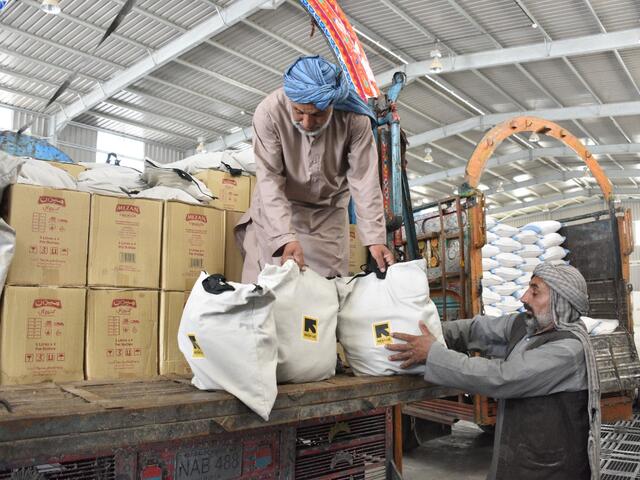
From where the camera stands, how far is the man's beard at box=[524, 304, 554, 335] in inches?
103

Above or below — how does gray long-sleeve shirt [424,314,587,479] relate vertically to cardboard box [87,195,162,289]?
below

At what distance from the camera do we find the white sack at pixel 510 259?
6.25 meters

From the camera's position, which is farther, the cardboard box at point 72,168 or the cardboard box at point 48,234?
the cardboard box at point 72,168

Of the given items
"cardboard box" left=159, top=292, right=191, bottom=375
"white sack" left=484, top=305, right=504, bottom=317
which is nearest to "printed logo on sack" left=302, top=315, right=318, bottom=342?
"cardboard box" left=159, top=292, right=191, bottom=375

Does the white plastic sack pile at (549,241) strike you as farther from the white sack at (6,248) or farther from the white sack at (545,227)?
the white sack at (6,248)

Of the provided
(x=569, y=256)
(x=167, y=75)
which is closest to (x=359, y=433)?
(x=569, y=256)

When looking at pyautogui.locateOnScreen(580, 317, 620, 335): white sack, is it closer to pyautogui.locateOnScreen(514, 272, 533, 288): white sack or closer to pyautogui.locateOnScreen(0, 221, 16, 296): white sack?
pyautogui.locateOnScreen(514, 272, 533, 288): white sack

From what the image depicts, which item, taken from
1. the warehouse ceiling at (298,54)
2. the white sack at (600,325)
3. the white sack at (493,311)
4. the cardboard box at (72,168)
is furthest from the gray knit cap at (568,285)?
the warehouse ceiling at (298,54)

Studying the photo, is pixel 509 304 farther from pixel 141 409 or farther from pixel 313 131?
pixel 141 409

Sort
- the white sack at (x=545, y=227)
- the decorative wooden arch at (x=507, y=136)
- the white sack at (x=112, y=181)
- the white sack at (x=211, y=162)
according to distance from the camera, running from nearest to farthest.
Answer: the white sack at (x=112, y=181), the white sack at (x=211, y=162), the decorative wooden arch at (x=507, y=136), the white sack at (x=545, y=227)

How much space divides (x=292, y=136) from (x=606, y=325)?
4262 millimetres

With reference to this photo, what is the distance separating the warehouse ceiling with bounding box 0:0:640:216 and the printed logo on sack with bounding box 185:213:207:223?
14.0 ft

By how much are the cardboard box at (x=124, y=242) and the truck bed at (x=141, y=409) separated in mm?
464

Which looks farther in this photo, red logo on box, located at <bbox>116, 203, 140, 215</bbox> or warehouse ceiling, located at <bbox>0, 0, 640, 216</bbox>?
warehouse ceiling, located at <bbox>0, 0, 640, 216</bbox>
